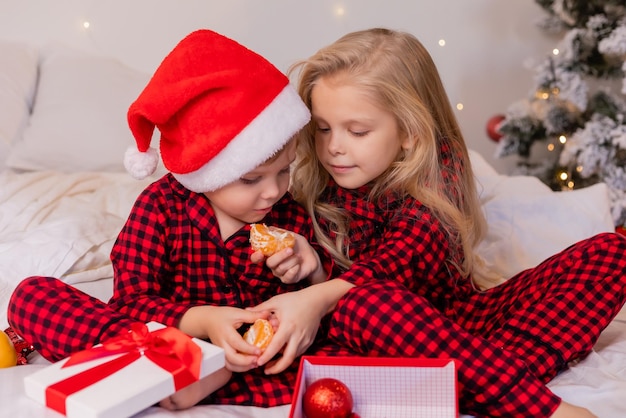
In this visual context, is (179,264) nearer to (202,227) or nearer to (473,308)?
(202,227)

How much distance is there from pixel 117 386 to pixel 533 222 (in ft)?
4.03

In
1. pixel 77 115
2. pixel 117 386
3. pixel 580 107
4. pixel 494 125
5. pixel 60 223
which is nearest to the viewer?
pixel 117 386

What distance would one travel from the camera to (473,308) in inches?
57.1

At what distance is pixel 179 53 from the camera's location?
1.17 metres

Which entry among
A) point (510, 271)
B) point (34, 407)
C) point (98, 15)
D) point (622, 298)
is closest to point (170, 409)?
point (34, 407)

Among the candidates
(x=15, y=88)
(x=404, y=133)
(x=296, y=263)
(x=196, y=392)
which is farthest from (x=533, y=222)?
(x=15, y=88)

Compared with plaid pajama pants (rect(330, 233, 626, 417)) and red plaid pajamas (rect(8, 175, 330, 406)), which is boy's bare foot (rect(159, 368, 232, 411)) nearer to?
red plaid pajamas (rect(8, 175, 330, 406))

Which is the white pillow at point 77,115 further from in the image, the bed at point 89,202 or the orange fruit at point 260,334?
the orange fruit at point 260,334

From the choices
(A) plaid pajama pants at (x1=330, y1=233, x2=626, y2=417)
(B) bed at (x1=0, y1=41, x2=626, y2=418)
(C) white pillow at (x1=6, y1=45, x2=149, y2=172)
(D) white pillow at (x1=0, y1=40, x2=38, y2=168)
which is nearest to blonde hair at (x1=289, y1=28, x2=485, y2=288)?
(A) plaid pajama pants at (x1=330, y1=233, x2=626, y2=417)

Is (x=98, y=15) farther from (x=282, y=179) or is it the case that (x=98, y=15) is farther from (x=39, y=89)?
(x=282, y=179)

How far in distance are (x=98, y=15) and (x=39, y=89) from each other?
0.30 m

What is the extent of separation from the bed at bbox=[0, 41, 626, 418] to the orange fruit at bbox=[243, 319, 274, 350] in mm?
101

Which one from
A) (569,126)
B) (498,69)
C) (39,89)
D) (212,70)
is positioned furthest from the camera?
(498,69)

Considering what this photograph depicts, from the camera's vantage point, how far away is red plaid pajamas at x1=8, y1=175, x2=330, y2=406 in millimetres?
1150
